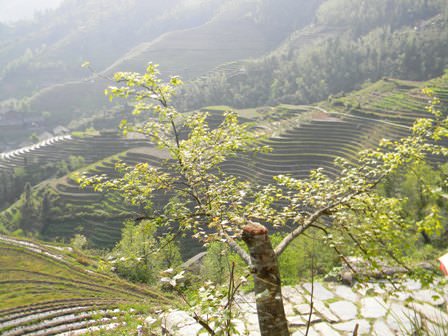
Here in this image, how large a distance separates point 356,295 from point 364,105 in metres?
47.8

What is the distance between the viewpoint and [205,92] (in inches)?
3196

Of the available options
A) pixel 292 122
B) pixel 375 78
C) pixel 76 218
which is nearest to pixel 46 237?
pixel 76 218

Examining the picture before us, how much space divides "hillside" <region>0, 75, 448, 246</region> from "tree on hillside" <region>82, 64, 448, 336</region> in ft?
104

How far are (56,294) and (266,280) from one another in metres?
11.6

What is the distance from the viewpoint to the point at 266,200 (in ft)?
11.7

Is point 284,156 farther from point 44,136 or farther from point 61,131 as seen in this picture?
point 44,136

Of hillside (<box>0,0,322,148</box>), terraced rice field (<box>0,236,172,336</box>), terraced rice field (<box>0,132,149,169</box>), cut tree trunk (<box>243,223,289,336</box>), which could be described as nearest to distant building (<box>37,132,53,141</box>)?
hillside (<box>0,0,322,148</box>)

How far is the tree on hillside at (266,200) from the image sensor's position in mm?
2693

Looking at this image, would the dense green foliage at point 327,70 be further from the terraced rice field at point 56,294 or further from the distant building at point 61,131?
the terraced rice field at point 56,294

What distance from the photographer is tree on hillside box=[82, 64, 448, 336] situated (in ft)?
8.84

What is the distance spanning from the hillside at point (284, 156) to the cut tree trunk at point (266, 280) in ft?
108

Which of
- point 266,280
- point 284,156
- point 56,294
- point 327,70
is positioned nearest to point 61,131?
point 327,70

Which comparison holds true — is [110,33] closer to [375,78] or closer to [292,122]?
[375,78]

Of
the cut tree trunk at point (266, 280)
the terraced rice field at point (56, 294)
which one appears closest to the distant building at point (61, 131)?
the terraced rice field at point (56, 294)
